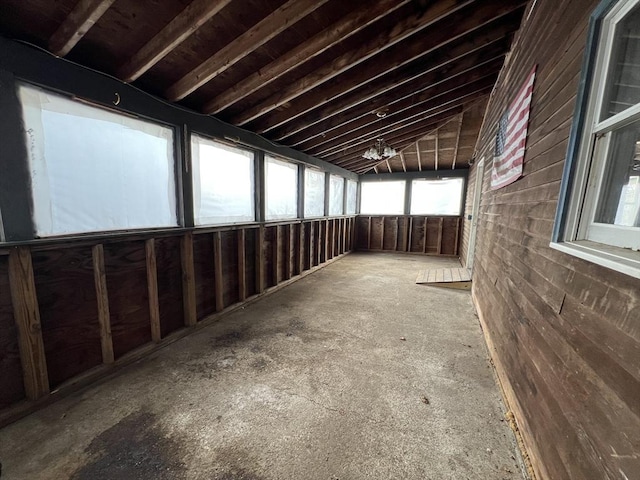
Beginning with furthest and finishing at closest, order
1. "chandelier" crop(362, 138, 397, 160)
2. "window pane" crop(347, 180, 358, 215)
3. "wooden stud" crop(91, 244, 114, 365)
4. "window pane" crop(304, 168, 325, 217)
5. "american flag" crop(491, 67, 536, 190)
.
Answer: "window pane" crop(347, 180, 358, 215), "window pane" crop(304, 168, 325, 217), "chandelier" crop(362, 138, 397, 160), "wooden stud" crop(91, 244, 114, 365), "american flag" crop(491, 67, 536, 190)

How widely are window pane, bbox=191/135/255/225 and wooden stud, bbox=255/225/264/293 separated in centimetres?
26

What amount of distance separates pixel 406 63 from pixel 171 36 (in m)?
2.29

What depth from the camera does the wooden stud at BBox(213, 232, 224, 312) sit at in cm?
327

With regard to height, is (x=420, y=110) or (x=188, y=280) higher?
(x=420, y=110)

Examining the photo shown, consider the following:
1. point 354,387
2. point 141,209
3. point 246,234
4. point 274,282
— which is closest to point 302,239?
point 274,282

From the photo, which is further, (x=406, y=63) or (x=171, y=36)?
(x=406, y=63)

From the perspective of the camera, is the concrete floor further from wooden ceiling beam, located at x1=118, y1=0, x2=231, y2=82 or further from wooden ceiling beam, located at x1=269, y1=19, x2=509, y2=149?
wooden ceiling beam, located at x1=269, y1=19, x2=509, y2=149

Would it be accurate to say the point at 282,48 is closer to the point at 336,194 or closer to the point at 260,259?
the point at 260,259

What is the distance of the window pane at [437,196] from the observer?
7.54 metres

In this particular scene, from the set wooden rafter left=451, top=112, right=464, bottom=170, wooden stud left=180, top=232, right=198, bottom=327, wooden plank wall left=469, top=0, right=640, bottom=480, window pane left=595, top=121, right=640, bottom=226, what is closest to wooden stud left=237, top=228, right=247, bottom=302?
wooden stud left=180, top=232, right=198, bottom=327

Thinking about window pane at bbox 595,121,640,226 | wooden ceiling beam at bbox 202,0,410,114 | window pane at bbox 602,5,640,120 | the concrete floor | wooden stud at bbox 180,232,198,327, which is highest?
wooden ceiling beam at bbox 202,0,410,114

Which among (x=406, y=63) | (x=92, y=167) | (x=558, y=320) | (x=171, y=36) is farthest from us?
(x=406, y=63)

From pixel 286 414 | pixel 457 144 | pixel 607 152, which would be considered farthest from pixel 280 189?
pixel 457 144

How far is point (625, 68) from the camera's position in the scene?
1.00 m
